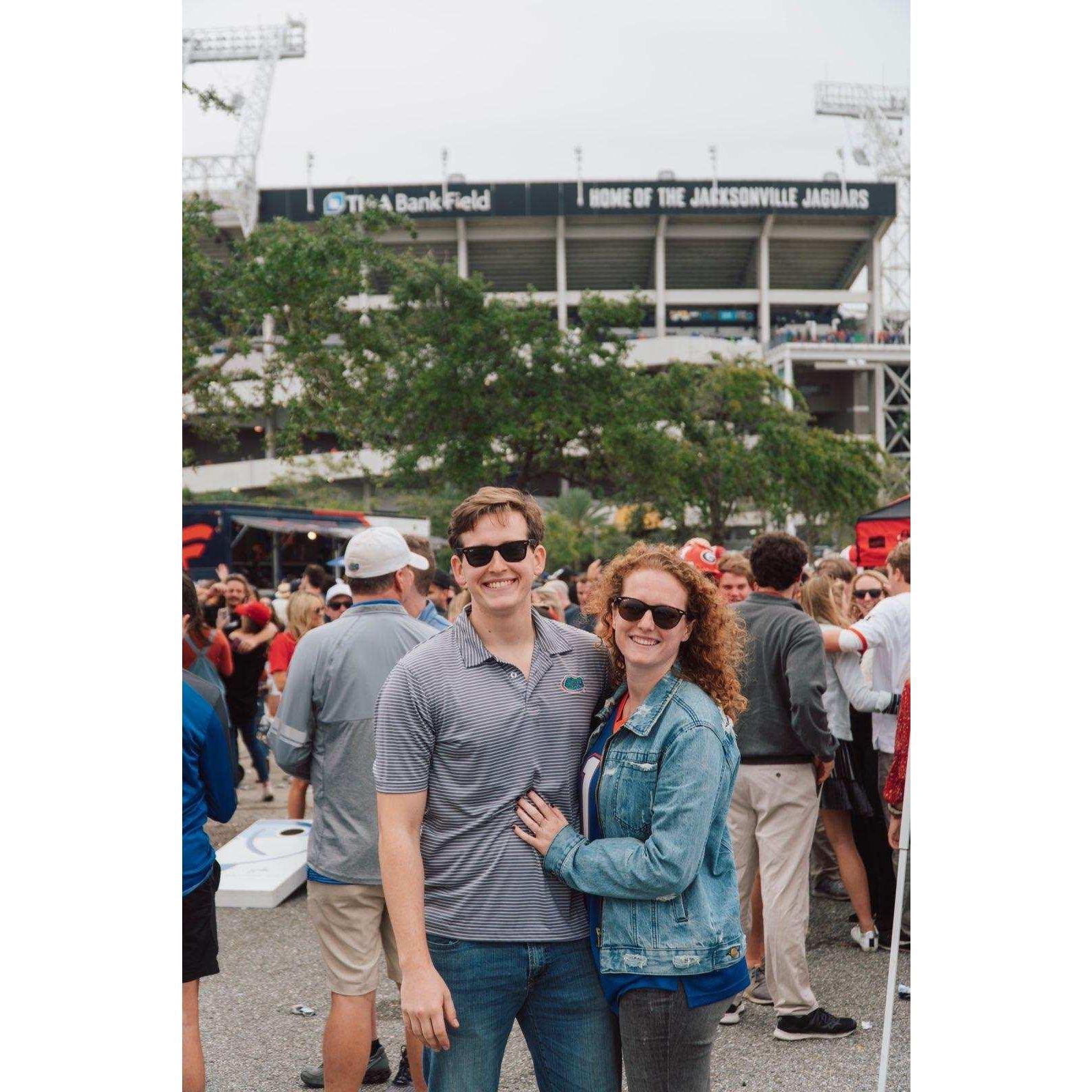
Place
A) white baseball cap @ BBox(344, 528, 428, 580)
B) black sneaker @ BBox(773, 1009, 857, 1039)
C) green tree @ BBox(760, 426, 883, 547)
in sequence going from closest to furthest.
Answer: white baseball cap @ BBox(344, 528, 428, 580)
black sneaker @ BBox(773, 1009, 857, 1039)
green tree @ BBox(760, 426, 883, 547)

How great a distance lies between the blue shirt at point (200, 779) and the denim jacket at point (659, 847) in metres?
1.39

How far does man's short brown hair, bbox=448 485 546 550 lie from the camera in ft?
8.61

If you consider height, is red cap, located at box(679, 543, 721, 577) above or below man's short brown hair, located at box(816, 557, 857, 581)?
above

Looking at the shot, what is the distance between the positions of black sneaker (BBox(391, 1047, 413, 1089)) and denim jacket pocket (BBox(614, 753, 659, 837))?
2.24 m

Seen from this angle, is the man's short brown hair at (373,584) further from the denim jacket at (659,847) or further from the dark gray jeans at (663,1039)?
the dark gray jeans at (663,1039)

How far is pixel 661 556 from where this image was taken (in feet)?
8.63

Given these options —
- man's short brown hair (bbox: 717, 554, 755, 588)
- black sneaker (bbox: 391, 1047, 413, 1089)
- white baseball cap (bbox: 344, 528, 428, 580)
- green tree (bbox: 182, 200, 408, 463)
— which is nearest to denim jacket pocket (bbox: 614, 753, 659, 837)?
white baseball cap (bbox: 344, 528, 428, 580)

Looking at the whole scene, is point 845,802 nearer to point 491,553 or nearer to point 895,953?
point 895,953

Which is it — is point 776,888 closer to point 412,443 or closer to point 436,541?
point 412,443

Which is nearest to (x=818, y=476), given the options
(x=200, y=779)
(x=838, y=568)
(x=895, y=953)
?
(x=838, y=568)

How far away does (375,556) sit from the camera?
384 cm

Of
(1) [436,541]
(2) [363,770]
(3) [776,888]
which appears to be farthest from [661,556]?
(1) [436,541]

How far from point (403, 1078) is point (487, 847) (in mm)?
2158

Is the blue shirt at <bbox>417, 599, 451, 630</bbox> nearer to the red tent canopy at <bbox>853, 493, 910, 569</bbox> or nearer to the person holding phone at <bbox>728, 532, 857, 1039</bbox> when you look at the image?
the person holding phone at <bbox>728, 532, 857, 1039</bbox>
